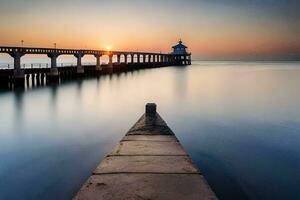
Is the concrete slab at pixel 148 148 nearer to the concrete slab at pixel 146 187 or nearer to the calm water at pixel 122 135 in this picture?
the calm water at pixel 122 135

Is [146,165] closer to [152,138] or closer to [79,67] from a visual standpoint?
[152,138]

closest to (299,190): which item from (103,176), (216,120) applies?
(103,176)

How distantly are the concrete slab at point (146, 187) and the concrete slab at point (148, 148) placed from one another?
2463mm

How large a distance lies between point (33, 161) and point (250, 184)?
31.6 feet

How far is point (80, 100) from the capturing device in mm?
37062

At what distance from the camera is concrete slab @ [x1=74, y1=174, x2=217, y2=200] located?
7.53m

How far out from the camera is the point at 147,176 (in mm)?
8922

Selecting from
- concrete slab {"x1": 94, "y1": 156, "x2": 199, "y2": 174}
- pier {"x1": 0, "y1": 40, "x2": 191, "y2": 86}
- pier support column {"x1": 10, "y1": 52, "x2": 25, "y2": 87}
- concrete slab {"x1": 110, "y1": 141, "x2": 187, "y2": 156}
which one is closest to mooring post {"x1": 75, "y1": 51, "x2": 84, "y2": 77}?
pier {"x1": 0, "y1": 40, "x2": 191, "y2": 86}

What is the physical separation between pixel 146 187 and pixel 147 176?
83cm

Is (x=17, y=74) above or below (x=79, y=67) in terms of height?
below

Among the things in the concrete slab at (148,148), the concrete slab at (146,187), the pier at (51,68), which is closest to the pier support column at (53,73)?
the pier at (51,68)

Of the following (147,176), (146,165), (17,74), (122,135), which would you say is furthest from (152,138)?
(17,74)

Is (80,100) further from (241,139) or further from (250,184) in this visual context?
(250,184)

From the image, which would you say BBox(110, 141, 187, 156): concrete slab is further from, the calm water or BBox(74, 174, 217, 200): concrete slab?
BBox(74, 174, 217, 200): concrete slab
